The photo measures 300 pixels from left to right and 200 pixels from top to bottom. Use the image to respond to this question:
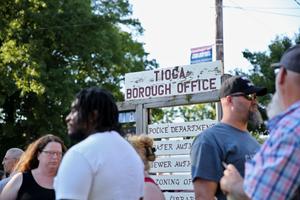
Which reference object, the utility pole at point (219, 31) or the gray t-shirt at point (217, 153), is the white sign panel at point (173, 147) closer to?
the gray t-shirt at point (217, 153)

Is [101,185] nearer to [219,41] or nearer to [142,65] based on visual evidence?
[219,41]

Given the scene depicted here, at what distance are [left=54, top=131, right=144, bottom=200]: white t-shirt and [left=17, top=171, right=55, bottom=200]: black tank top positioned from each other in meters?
2.17

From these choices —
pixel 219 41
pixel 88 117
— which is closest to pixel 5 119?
pixel 219 41

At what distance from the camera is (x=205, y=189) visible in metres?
4.05

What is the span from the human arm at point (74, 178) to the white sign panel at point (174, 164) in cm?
588

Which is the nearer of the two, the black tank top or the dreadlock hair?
the dreadlock hair

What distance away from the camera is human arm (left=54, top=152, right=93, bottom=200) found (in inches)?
117

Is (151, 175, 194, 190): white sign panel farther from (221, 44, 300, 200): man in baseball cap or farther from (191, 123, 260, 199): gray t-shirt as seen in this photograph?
(221, 44, 300, 200): man in baseball cap

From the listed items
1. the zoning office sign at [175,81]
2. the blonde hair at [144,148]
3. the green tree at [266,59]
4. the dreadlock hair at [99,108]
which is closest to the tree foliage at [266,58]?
the green tree at [266,59]

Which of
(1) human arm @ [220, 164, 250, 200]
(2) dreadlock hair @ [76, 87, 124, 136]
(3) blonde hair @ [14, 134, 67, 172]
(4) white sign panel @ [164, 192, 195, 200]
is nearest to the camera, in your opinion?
(1) human arm @ [220, 164, 250, 200]

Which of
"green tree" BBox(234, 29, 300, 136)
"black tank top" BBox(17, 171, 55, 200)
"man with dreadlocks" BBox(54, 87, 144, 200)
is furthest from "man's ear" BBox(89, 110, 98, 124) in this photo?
"green tree" BBox(234, 29, 300, 136)

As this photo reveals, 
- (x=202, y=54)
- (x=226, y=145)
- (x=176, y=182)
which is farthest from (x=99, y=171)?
(x=202, y=54)

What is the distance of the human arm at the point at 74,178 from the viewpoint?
298 centimetres

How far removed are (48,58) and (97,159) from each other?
2260cm
